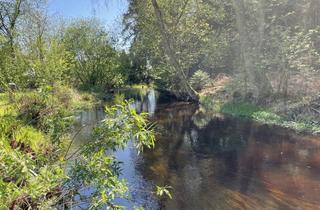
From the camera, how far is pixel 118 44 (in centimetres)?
3719

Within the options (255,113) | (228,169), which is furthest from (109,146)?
(255,113)

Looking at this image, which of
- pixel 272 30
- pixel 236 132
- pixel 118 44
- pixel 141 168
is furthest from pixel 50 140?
pixel 118 44

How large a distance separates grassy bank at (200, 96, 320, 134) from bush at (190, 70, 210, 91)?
3.58m

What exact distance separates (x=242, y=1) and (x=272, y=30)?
2533 mm

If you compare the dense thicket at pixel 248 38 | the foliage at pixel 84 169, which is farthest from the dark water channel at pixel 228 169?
the dense thicket at pixel 248 38

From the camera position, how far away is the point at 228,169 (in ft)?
29.8

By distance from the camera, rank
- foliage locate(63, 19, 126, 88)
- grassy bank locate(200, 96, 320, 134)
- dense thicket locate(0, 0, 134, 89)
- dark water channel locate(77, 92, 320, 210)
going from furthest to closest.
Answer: foliage locate(63, 19, 126, 88) → dense thicket locate(0, 0, 134, 89) → grassy bank locate(200, 96, 320, 134) → dark water channel locate(77, 92, 320, 210)

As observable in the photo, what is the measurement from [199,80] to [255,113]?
36.0 feet

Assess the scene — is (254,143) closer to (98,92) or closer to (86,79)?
(98,92)

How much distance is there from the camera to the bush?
27000 mm

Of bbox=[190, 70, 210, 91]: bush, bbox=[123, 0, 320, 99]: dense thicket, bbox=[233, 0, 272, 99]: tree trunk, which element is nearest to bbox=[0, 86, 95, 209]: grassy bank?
bbox=[123, 0, 320, 99]: dense thicket

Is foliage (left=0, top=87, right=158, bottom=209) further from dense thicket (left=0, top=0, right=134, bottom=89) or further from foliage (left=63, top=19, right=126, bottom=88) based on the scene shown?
foliage (left=63, top=19, right=126, bottom=88)

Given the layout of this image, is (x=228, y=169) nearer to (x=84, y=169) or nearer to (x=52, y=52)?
(x=84, y=169)

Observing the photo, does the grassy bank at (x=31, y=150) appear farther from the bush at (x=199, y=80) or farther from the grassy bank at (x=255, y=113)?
the bush at (x=199, y=80)
